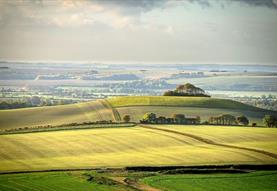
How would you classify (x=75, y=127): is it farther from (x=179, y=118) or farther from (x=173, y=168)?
(x=173, y=168)

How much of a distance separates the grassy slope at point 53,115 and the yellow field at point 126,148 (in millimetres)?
7108

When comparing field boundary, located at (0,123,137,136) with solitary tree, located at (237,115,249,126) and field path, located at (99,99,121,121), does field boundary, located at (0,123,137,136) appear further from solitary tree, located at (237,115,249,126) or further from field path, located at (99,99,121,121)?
solitary tree, located at (237,115,249,126)

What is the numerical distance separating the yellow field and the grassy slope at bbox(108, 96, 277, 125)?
35.0ft

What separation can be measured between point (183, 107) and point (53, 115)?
15117 mm

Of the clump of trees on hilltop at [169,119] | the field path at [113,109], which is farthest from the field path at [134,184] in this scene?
the field path at [113,109]

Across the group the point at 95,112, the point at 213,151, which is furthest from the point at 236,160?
the point at 95,112

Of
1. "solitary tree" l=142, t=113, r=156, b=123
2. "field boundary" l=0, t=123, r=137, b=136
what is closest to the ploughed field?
"solitary tree" l=142, t=113, r=156, b=123

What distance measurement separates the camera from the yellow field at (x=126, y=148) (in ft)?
112

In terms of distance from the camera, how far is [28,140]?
4062 centimetres

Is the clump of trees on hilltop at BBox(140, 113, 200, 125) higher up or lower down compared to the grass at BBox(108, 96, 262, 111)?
lower down

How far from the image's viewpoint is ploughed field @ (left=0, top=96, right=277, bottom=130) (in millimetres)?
52816

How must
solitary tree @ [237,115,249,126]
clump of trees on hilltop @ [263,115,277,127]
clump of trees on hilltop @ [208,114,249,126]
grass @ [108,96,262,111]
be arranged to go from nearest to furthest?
1. clump of trees on hilltop @ [263,115,277,127]
2. clump of trees on hilltop @ [208,114,249,126]
3. solitary tree @ [237,115,249,126]
4. grass @ [108,96,262,111]

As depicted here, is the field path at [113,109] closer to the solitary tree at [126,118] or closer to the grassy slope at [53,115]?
the grassy slope at [53,115]

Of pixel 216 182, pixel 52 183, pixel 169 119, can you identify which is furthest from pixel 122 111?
pixel 52 183
